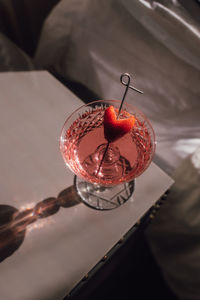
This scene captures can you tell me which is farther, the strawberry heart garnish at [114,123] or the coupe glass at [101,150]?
the coupe glass at [101,150]

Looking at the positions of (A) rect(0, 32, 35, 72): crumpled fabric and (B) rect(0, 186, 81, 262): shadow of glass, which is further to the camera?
(A) rect(0, 32, 35, 72): crumpled fabric

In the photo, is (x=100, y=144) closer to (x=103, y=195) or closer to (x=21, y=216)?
(x=103, y=195)

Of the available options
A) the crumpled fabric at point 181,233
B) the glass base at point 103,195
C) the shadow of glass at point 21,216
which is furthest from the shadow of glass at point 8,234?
the crumpled fabric at point 181,233

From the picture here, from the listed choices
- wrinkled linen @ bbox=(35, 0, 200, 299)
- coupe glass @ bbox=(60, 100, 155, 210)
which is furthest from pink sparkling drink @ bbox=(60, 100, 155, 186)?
wrinkled linen @ bbox=(35, 0, 200, 299)

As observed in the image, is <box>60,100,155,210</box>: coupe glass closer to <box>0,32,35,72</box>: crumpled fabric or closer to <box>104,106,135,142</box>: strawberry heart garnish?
<box>104,106,135,142</box>: strawberry heart garnish

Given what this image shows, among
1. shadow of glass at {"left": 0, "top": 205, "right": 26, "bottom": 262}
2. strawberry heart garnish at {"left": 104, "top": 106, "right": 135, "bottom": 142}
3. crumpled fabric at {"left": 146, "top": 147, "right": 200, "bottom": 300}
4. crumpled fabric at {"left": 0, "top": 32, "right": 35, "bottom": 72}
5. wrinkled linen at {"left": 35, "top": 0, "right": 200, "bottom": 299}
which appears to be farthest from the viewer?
crumpled fabric at {"left": 0, "top": 32, "right": 35, "bottom": 72}

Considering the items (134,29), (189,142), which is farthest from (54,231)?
(134,29)

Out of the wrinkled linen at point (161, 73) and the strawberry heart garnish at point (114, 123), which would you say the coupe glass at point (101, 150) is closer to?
the strawberry heart garnish at point (114, 123)
